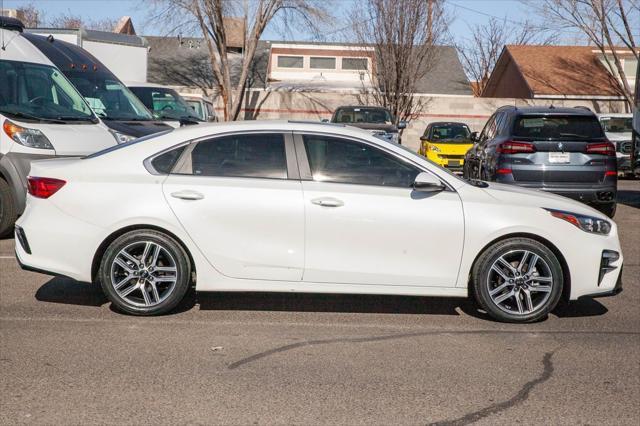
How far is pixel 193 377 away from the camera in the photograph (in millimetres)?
5086

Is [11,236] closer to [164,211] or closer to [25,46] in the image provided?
[25,46]

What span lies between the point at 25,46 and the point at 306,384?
8.20 meters

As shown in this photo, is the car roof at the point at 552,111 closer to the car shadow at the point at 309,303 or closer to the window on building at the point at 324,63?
the car shadow at the point at 309,303

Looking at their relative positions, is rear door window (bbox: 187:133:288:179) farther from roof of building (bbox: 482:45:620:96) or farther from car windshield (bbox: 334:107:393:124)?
roof of building (bbox: 482:45:620:96)

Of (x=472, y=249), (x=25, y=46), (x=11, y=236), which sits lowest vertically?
(x=11, y=236)

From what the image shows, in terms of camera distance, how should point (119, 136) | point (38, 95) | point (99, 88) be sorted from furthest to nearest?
1. point (99, 88)
2. point (119, 136)
3. point (38, 95)

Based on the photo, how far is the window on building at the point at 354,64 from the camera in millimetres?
38425

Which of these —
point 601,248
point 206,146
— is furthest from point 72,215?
point 601,248

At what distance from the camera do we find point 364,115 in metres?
22.1

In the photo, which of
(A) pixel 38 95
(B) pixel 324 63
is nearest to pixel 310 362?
(A) pixel 38 95

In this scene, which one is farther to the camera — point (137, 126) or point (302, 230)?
point (137, 126)

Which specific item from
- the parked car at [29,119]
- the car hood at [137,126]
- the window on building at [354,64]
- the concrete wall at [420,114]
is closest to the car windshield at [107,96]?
the car hood at [137,126]

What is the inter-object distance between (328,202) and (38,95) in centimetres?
589

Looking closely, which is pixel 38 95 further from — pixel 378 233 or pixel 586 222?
pixel 586 222
